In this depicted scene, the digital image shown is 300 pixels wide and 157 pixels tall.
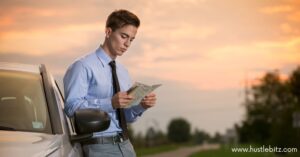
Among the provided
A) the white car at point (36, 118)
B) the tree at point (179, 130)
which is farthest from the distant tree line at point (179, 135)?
the white car at point (36, 118)

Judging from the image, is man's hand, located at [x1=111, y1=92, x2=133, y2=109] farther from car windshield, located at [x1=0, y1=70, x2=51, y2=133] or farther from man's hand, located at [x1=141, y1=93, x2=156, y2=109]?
car windshield, located at [x1=0, y1=70, x2=51, y2=133]

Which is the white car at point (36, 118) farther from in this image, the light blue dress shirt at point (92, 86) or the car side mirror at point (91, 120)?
the light blue dress shirt at point (92, 86)

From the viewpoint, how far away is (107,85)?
4453mm

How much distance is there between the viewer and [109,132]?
4441 mm

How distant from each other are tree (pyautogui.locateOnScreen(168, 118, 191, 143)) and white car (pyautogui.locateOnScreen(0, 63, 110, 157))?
309 feet

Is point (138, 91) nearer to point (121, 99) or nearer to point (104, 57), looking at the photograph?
point (121, 99)

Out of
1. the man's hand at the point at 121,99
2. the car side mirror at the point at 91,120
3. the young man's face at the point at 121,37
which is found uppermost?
the young man's face at the point at 121,37

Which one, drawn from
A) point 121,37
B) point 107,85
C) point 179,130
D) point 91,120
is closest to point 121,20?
point 121,37

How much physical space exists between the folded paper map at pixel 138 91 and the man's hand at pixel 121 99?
0.03 meters

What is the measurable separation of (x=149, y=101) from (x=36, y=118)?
593 mm

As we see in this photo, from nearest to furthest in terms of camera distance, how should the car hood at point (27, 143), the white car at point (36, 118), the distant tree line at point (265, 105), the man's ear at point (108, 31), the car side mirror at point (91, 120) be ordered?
the car hood at point (27, 143) → the white car at point (36, 118) → the car side mirror at point (91, 120) → the man's ear at point (108, 31) → the distant tree line at point (265, 105)

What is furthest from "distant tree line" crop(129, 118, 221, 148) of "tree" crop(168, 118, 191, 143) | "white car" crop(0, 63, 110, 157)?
"white car" crop(0, 63, 110, 157)

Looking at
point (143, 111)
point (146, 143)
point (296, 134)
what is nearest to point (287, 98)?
point (146, 143)

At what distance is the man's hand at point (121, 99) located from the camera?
13.9 ft
